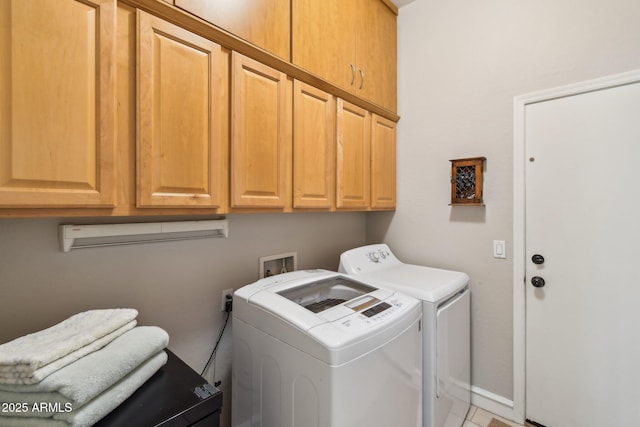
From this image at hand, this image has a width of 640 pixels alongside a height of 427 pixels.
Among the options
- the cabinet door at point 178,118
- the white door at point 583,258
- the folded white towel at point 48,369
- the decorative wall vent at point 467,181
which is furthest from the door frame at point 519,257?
the folded white towel at point 48,369

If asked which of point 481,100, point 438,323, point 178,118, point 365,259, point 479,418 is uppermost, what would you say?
point 481,100

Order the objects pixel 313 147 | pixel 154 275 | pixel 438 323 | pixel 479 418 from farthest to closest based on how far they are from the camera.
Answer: pixel 479 418, pixel 313 147, pixel 438 323, pixel 154 275

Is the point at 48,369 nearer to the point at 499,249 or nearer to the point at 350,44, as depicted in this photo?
the point at 350,44

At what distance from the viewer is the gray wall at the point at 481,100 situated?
63.5 inches

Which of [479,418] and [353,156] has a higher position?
[353,156]

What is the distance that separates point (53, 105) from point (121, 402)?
2.82 feet

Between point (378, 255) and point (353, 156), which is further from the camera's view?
point (378, 255)

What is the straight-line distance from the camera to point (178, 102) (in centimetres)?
107

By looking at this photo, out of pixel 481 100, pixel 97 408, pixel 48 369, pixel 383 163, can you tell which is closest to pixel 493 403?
pixel 383 163

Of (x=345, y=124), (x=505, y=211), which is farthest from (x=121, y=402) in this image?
(x=505, y=211)

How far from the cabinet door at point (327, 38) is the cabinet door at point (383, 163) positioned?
427mm

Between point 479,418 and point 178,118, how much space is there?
243 centimetres

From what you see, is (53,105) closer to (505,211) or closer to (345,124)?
(345,124)

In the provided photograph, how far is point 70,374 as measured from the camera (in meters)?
0.72
